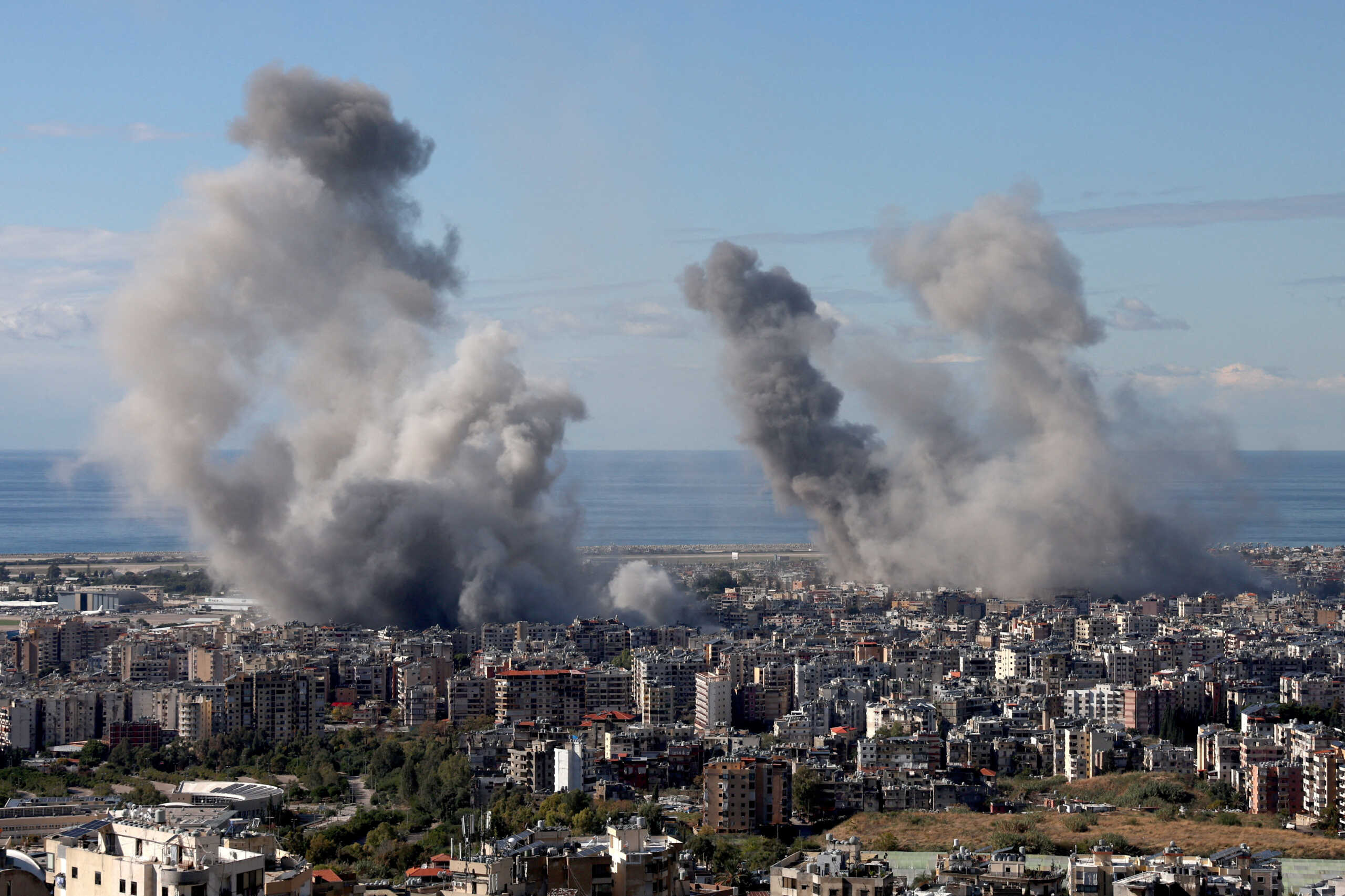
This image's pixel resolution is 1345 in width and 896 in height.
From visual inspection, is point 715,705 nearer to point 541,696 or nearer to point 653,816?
point 541,696

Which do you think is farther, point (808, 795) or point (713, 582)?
point (713, 582)

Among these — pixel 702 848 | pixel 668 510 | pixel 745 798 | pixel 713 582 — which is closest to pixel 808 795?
pixel 745 798

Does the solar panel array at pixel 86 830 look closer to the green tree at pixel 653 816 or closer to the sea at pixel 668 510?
the green tree at pixel 653 816

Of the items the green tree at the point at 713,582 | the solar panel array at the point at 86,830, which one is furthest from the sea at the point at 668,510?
the solar panel array at the point at 86,830

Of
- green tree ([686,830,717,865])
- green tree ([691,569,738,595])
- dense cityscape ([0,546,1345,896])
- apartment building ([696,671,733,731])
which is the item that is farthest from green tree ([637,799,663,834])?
green tree ([691,569,738,595])

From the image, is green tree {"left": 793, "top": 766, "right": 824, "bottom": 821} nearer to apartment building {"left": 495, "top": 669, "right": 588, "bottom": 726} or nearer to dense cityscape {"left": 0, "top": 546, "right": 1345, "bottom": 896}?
dense cityscape {"left": 0, "top": 546, "right": 1345, "bottom": 896}

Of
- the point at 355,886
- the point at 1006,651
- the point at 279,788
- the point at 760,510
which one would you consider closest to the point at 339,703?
the point at 279,788

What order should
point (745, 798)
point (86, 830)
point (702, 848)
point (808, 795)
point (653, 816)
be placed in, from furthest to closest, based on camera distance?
1. point (808, 795)
2. point (745, 798)
3. point (653, 816)
4. point (702, 848)
5. point (86, 830)
